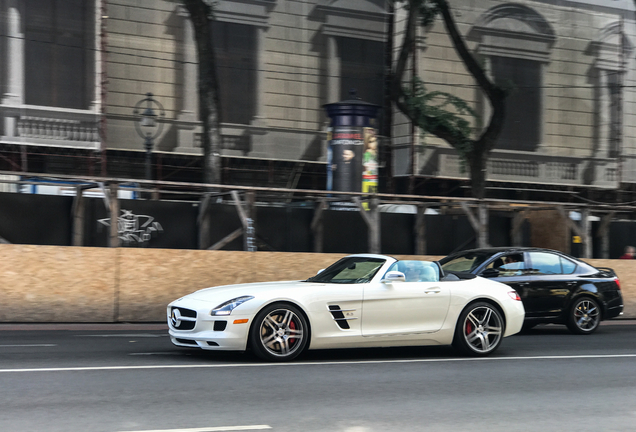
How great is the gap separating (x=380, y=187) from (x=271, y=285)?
52.5 ft

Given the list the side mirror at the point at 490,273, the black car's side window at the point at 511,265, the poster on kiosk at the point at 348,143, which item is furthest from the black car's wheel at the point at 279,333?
the poster on kiosk at the point at 348,143

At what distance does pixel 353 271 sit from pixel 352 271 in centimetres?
2

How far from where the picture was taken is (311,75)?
938 inches

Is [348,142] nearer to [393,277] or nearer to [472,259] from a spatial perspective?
[472,259]

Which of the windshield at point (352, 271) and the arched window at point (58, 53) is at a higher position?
the arched window at point (58, 53)

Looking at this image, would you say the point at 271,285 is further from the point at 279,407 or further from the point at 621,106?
the point at 621,106

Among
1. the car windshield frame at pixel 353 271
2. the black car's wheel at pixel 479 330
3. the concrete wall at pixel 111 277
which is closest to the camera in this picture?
the car windshield frame at pixel 353 271

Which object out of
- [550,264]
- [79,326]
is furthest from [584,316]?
[79,326]

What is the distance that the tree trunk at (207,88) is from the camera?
16.4m

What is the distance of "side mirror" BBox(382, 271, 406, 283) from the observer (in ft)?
29.2

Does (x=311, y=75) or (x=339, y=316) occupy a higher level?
(x=311, y=75)

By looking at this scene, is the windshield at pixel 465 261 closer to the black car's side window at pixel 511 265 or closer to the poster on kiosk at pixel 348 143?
the black car's side window at pixel 511 265

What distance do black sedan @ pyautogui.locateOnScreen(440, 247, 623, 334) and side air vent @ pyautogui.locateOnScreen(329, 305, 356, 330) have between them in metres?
4.56

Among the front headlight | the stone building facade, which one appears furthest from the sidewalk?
the stone building facade
